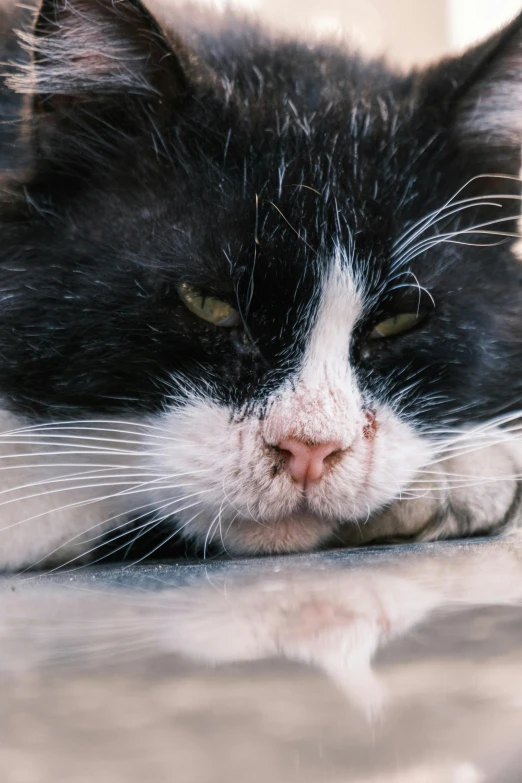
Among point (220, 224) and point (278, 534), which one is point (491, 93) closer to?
point (220, 224)

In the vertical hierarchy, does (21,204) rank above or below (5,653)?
above

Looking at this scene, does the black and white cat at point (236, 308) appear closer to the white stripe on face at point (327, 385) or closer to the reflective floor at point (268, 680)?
the white stripe on face at point (327, 385)

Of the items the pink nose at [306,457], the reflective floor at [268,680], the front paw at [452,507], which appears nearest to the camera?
the reflective floor at [268,680]

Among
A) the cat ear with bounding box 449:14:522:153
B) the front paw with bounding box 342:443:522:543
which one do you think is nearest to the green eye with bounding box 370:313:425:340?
the front paw with bounding box 342:443:522:543

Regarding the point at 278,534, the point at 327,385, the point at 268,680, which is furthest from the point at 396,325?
the point at 268,680

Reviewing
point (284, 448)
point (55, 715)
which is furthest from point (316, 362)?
point (55, 715)

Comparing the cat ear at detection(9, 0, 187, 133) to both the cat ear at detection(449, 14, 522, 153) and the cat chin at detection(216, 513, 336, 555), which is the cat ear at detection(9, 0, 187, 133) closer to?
the cat ear at detection(449, 14, 522, 153)

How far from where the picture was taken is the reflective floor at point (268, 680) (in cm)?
33

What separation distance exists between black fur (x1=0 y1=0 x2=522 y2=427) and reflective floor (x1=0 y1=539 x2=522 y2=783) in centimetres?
26

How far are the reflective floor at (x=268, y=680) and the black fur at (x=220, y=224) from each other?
0.26 m

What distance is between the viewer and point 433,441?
2.99 ft

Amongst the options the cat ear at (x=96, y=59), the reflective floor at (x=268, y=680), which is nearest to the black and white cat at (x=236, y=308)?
the cat ear at (x=96, y=59)

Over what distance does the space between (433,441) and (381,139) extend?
0.34 meters

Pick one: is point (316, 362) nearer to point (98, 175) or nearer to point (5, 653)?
point (98, 175)
